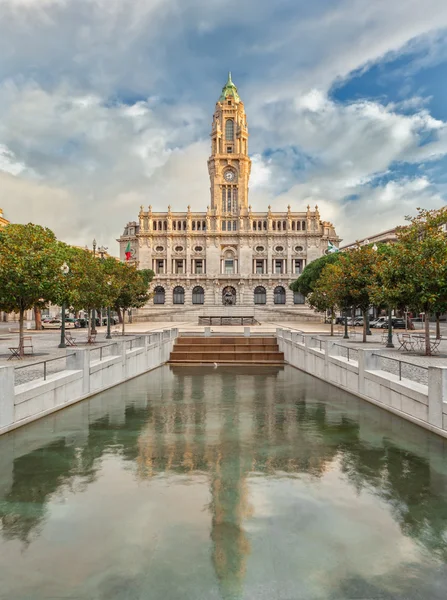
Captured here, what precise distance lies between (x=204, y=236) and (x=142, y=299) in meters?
49.2

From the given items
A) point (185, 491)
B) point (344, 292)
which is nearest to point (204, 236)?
point (344, 292)

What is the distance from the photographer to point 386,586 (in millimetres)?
4730

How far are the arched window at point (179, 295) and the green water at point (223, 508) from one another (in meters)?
74.2

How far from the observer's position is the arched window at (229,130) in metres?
92.7

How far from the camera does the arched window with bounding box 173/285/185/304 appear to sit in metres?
86.2

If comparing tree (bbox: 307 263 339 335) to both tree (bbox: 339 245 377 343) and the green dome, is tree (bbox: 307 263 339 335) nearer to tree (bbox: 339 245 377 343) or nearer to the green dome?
tree (bbox: 339 245 377 343)

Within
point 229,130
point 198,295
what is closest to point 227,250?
point 198,295

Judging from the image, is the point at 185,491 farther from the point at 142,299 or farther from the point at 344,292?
the point at 142,299

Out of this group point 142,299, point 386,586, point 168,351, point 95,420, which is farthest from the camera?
point 142,299

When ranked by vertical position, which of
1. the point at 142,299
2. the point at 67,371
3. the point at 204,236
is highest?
the point at 204,236

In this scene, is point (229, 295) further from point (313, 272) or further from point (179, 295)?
point (313, 272)

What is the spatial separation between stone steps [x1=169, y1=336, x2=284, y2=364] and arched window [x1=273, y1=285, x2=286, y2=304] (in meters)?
57.1

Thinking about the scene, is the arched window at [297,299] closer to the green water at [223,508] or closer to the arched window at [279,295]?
the arched window at [279,295]

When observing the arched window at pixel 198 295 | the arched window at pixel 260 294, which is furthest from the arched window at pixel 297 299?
the arched window at pixel 198 295
